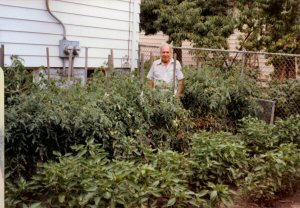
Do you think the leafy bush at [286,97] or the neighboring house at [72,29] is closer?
the neighboring house at [72,29]

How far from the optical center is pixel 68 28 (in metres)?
7.26

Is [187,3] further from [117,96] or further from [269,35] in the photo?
[117,96]

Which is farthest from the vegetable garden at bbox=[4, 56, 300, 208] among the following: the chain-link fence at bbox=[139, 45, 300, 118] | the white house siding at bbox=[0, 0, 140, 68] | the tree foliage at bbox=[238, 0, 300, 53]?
the tree foliage at bbox=[238, 0, 300, 53]

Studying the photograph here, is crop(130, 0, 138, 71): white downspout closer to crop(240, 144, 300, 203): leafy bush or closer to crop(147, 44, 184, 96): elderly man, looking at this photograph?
crop(147, 44, 184, 96): elderly man

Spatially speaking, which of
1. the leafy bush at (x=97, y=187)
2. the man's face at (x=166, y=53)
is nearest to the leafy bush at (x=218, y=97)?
the man's face at (x=166, y=53)

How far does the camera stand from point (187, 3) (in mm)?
11328

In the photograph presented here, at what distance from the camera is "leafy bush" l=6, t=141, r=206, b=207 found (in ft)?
10.8

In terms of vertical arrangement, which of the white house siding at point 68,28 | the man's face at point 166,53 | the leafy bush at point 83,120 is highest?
the white house siding at point 68,28

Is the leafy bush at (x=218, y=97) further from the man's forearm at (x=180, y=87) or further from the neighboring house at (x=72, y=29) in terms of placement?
the neighboring house at (x=72, y=29)

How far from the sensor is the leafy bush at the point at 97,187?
331cm

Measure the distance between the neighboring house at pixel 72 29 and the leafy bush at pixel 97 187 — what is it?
A: 10.8ft

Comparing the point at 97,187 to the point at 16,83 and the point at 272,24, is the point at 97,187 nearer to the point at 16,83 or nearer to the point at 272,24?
the point at 16,83

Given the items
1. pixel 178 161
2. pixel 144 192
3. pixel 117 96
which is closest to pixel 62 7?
pixel 117 96

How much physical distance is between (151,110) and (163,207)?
1771mm
